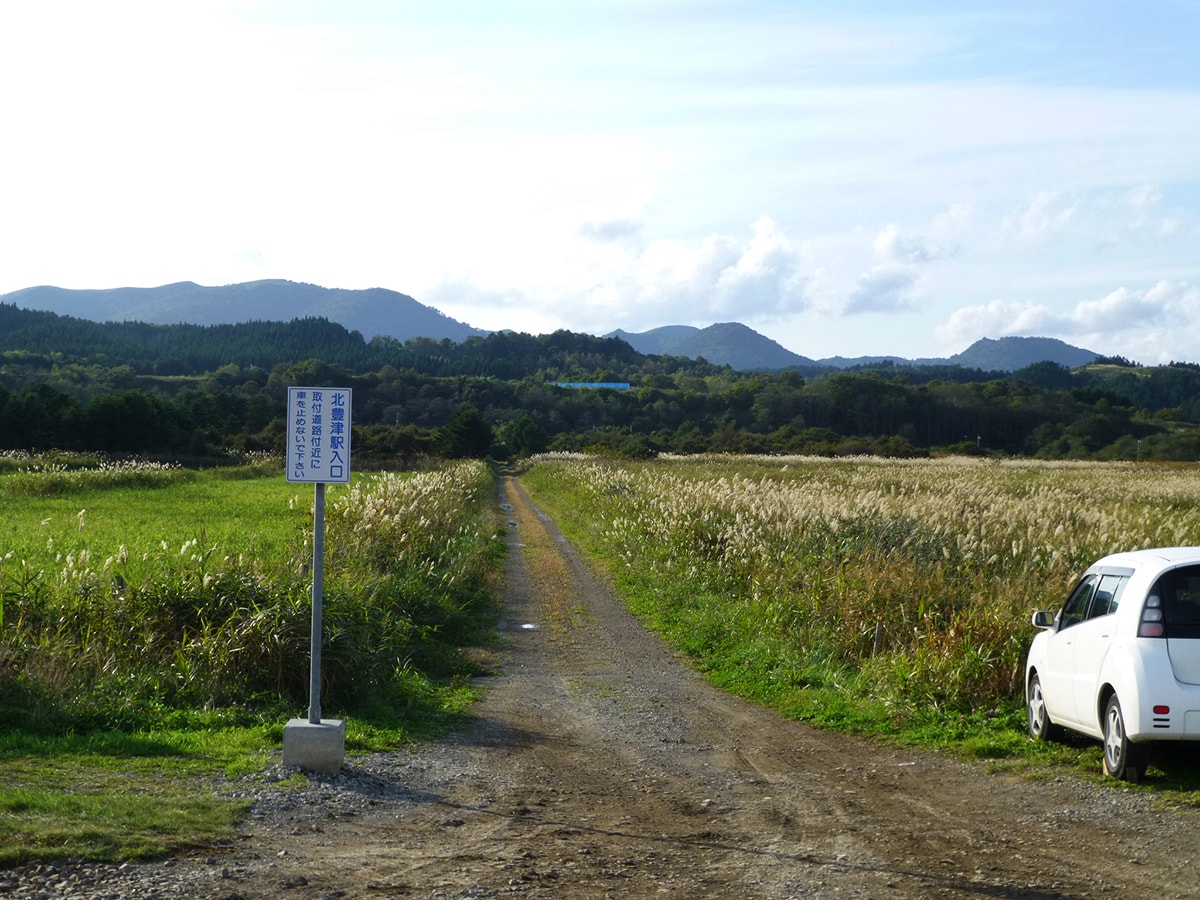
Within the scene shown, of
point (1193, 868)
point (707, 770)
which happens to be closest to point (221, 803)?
point (707, 770)

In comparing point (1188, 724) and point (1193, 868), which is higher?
point (1188, 724)

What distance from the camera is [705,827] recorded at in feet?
22.6

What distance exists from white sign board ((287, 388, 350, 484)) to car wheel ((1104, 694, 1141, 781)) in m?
5.61

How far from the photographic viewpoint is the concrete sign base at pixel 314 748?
7.77 m

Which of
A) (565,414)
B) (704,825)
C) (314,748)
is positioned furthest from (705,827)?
(565,414)

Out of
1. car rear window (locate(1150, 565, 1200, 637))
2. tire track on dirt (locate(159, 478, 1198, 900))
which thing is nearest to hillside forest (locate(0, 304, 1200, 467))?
tire track on dirt (locate(159, 478, 1198, 900))

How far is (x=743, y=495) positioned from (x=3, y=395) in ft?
209

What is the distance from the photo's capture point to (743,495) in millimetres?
23781

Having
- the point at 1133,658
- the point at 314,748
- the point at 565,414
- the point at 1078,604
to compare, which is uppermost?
the point at 565,414

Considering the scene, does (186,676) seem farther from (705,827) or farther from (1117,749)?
(1117,749)

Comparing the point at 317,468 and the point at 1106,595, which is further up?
the point at 317,468

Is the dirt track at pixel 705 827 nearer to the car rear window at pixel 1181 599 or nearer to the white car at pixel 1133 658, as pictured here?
the white car at pixel 1133 658

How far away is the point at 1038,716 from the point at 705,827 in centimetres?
378

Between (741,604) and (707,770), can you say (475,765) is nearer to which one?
(707,770)
